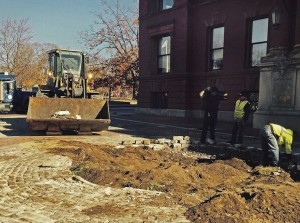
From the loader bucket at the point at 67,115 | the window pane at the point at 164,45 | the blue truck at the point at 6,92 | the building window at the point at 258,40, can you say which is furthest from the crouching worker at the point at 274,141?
the blue truck at the point at 6,92

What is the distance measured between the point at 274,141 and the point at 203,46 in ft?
47.2

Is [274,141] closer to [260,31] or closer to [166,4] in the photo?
[260,31]

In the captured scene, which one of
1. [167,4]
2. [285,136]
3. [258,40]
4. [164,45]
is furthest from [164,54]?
[285,136]

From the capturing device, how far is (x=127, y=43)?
4184cm

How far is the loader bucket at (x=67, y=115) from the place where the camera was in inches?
444

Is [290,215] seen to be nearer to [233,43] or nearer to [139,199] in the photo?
[139,199]

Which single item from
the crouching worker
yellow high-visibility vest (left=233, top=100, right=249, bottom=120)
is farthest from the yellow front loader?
the crouching worker

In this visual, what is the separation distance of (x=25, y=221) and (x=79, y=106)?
342 inches

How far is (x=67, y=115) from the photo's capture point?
11.9 m

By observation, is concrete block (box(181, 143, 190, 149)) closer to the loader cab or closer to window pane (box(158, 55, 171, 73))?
the loader cab

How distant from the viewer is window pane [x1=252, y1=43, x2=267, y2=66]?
17.4m

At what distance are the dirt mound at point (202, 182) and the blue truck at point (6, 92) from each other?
15.9 metres

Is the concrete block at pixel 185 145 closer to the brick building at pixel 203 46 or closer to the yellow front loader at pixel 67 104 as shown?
the yellow front loader at pixel 67 104

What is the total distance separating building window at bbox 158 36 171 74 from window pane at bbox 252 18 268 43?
22.1ft
